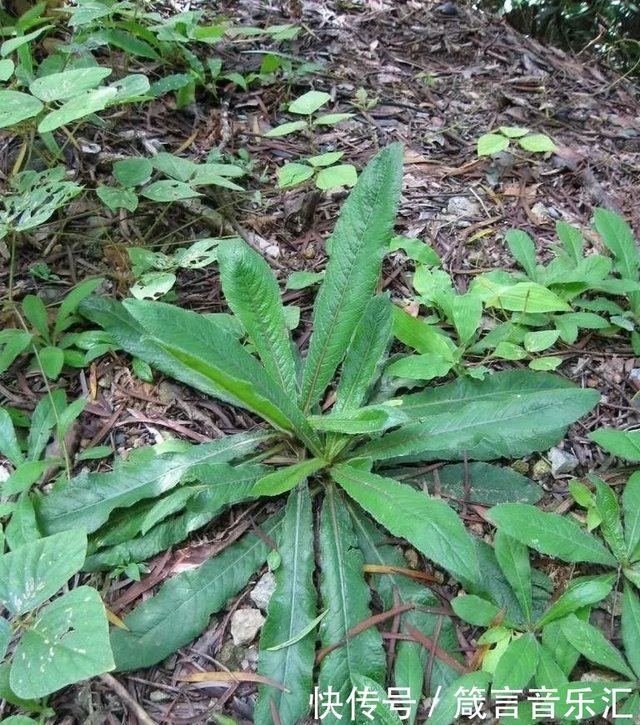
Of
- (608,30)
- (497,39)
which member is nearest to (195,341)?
(497,39)

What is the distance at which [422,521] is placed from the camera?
4.11 ft

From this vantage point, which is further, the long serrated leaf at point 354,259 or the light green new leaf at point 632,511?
the long serrated leaf at point 354,259

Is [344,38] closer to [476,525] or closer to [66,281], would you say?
[66,281]

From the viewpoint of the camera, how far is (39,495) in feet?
4.92

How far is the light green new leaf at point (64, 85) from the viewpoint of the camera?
1667mm

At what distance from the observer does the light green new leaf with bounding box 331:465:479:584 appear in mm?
1194

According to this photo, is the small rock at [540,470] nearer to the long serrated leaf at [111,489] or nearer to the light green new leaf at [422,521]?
the light green new leaf at [422,521]

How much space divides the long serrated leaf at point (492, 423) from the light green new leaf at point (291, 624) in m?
0.25

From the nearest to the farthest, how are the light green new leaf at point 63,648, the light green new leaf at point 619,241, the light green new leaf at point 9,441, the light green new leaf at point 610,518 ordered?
the light green new leaf at point 63,648 → the light green new leaf at point 610,518 → the light green new leaf at point 9,441 → the light green new leaf at point 619,241

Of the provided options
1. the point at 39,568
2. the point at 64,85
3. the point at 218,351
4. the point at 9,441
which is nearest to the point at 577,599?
the point at 218,351

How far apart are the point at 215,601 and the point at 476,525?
64cm

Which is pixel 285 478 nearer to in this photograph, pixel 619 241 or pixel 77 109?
pixel 77 109

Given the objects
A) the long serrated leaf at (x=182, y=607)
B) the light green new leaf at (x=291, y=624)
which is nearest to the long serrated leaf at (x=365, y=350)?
the light green new leaf at (x=291, y=624)

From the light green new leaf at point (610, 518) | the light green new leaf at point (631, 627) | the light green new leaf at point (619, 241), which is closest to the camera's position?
the light green new leaf at point (631, 627)
